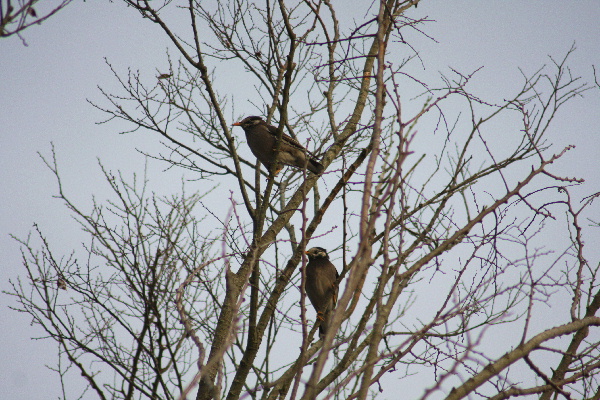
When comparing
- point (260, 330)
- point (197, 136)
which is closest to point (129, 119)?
point (197, 136)

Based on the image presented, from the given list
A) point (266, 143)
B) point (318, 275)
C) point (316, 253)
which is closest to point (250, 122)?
point (266, 143)

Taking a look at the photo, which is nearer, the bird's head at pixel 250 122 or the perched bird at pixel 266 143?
the perched bird at pixel 266 143

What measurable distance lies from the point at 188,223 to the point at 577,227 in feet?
11.0

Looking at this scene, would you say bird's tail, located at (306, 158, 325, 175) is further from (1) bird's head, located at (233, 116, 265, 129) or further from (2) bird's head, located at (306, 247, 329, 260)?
(1) bird's head, located at (233, 116, 265, 129)

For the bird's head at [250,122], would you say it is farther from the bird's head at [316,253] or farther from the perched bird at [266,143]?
the bird's head at [316,253]

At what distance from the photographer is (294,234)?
22.1 ft

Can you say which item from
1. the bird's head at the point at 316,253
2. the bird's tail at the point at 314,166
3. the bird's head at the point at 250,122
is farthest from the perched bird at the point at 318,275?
the bird's head at the point at 250,122

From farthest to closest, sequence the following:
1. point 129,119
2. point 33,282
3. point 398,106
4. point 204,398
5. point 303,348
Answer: point 129,119 < point 33,282 < point 204,398 < point 398,106 < point 303,348

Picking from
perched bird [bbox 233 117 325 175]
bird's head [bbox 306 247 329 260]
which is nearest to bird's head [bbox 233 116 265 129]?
Result: perched bird [bbox 233 117 325 175]

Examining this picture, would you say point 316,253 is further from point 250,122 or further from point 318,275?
point 250,122

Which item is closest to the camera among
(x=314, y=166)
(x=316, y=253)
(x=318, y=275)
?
(x=314, y=166)

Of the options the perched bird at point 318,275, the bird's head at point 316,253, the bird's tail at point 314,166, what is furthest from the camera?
the bird's head at point 316,253

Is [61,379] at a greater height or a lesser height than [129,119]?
lesser

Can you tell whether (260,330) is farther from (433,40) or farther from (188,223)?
(433,40)
